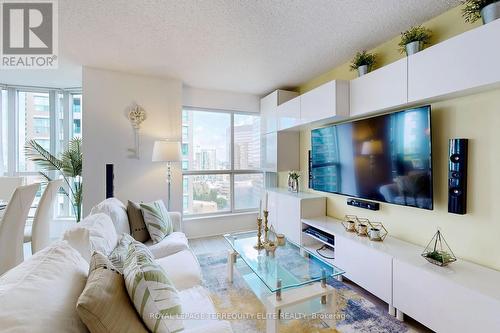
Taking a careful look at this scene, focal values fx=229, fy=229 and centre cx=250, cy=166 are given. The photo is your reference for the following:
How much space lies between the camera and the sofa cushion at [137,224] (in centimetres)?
219

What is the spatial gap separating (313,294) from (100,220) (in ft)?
5.22

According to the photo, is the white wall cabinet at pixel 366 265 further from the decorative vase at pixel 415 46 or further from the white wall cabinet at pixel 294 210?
the decorative vase at pixel 415 46

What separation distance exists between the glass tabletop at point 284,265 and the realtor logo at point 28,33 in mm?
2639

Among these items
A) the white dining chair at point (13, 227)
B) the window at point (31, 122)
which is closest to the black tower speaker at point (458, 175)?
the white dining chair at point (13, 227)

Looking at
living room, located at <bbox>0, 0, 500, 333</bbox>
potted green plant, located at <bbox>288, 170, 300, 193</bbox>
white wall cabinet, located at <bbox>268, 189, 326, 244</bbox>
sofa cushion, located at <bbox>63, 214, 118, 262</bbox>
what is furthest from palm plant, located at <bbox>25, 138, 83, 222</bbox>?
potted green plant, located at <bbox>288, 170, 300, 193</bbox>

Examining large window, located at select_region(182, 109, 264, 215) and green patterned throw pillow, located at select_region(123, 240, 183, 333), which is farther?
large window, located at select_region(182, 109, 264, 215)

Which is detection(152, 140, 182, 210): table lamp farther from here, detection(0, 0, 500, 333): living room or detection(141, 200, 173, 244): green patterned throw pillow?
detection(141, 200, 173, 244): green patterned throw pillow

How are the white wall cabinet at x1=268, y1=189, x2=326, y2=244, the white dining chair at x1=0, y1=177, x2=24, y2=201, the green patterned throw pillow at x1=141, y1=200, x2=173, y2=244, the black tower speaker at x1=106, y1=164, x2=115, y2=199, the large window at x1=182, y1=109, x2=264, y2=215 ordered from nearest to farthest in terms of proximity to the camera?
the green patterned throw pillow at x1=141, y1=200, x2=173, y2=244, the black tower speaker at x1=106, y1=164, x2=115, y2=199, the white dining chair at x1=0, y1=177, x2=24, y2=201, the white wall cabinet at x1=268, y1=189, x2=326, y2=244, the large window at x1=182, y1=109, x2=264, y2=215

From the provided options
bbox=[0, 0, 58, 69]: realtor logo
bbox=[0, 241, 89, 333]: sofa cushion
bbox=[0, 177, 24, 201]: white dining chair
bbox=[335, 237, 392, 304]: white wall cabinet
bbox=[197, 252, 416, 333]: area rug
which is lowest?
bbox=[197, 252, 416, 333]: area rug

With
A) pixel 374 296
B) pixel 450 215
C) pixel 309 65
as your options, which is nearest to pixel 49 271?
pixel 374 296

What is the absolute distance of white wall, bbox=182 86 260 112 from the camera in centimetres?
380

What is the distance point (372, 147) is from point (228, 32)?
1.85 m

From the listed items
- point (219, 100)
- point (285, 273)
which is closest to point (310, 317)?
point (285, 273)

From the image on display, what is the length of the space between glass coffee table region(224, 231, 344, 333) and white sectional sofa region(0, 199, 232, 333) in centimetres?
47
